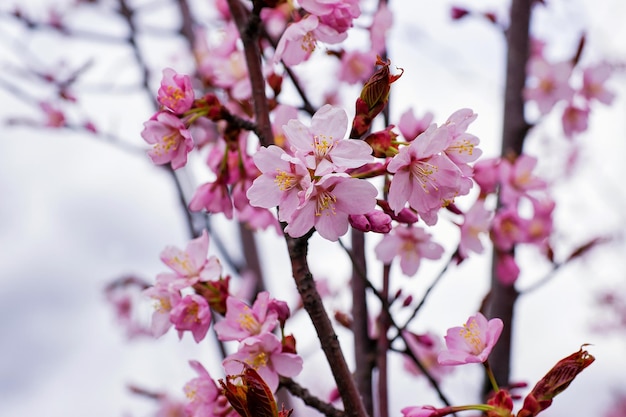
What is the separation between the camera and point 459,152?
81cm

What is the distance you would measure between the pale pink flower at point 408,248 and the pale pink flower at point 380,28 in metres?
0.48

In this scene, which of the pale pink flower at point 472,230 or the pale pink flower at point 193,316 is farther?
the pale pink flower at point 472,230

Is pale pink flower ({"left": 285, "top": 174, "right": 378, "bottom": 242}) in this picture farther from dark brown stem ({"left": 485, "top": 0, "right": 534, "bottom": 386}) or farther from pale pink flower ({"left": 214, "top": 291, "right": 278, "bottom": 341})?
dark brown stem ({"left": 485, "top": 0, "right": 534, "bottom": 386})

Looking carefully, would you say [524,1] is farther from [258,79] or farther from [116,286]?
[116,286]

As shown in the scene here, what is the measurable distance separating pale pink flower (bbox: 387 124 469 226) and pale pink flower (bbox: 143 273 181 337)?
0.41 m

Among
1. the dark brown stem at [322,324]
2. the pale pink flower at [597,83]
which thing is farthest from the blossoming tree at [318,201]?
the pale pink flower at [597,83]

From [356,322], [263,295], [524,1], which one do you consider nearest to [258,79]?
[263,295]

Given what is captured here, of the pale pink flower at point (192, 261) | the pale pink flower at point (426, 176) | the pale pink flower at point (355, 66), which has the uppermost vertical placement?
the pale pink flower at point (355, 66)

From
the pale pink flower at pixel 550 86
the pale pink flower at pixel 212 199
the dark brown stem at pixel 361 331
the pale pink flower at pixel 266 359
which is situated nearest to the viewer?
the pale pink flower at pixel 266 359

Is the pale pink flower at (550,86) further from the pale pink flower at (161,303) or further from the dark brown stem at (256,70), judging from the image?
the pale pink flower at (161,303)

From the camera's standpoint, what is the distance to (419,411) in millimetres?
765

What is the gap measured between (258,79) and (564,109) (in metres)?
1.37

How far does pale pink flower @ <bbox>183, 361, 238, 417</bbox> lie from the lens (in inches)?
36.0

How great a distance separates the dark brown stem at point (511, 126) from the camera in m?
1.72
